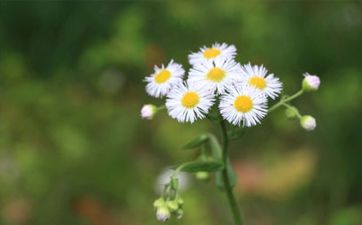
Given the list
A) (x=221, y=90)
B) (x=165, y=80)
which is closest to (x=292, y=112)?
(x=221, y=90)

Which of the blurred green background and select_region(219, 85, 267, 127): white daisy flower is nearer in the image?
select_region(219, 85, 267, 127): white daisy flower

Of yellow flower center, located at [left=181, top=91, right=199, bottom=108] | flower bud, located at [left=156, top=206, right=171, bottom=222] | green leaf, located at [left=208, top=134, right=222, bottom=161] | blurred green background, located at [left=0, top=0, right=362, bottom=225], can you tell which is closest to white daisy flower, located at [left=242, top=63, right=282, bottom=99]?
yellow flower center, located at [left=181, top=91, right=199, bottom=108]

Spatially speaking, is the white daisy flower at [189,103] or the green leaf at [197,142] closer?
the white daisy flower at [189,103]

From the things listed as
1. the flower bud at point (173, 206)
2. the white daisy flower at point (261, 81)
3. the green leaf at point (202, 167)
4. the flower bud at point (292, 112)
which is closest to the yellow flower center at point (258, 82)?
the white daisy flower at point (261, 81)

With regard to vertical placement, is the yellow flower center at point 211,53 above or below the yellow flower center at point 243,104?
above

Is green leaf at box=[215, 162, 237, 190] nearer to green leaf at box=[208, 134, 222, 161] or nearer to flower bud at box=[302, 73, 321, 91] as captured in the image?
green leaf at box=[208, 134, 222, 161]

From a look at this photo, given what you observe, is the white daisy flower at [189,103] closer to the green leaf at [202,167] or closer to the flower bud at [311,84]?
the green leaf at [202,167]

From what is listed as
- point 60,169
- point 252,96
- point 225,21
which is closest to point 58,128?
point 60,169

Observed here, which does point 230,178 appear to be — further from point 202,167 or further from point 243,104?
point 243,104
